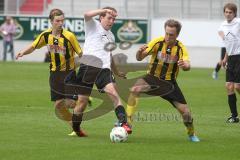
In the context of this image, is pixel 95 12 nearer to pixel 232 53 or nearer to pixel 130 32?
pixel 232 53

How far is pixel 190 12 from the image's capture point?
39.1m

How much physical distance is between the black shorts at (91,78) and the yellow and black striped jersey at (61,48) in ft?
2.45

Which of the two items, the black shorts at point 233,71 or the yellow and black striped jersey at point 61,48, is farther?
the black shorts at point 233,71

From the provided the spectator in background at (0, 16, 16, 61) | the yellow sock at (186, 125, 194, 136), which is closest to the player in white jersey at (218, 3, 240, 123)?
the yellow sock at (186, 125, 194, 136)

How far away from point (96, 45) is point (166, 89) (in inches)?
53.2

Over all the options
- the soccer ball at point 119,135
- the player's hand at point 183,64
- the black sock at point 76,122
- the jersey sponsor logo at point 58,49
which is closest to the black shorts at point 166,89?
the player's hand at point 183,64

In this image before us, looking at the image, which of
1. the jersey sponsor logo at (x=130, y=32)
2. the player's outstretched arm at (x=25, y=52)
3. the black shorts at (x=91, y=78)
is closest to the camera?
the black shorts at (x=91, y=78)

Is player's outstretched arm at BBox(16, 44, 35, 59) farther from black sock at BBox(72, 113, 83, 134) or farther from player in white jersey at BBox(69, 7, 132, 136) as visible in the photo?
black sock at BBox(72, 113, 83, 134)

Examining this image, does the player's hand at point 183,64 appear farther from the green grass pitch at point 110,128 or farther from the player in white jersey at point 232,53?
the player in white jersey at point 232,53

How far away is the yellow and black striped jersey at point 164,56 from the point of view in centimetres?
→ 1141

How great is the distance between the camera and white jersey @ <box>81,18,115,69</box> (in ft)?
37.6

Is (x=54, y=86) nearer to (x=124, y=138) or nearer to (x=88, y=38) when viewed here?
(x=88, y=38)

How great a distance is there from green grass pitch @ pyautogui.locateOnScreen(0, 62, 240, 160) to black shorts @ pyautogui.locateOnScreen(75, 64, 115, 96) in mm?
834

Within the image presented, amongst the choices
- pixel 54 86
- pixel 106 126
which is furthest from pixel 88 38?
pixel 106 126
